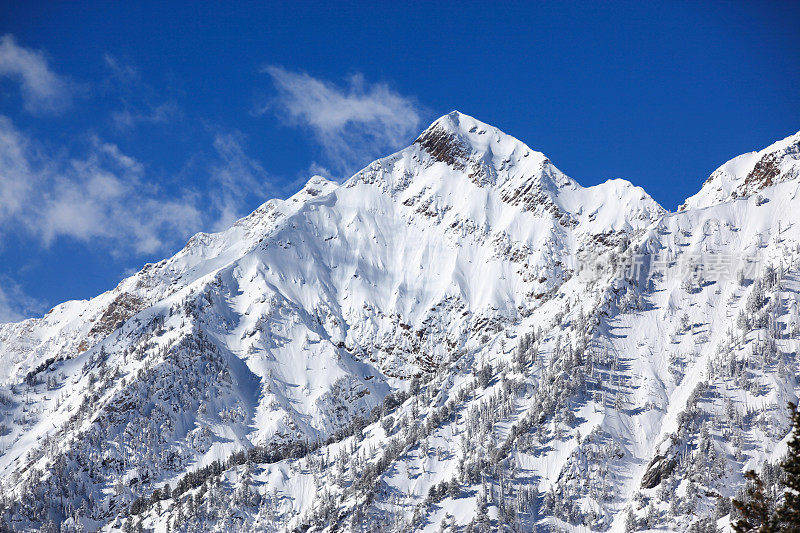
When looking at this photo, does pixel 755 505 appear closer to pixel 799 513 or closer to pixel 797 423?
pixel 799 513

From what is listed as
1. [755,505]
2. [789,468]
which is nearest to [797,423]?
[789,468]

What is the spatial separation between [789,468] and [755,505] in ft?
13.4

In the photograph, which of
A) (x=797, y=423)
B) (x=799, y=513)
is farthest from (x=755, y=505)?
(x=797, y=423)

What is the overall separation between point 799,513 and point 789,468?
9.63 feet

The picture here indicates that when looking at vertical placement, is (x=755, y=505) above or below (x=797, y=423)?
below

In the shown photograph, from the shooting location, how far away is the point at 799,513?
1959 inches

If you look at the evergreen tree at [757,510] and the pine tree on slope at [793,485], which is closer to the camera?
the evergreen tree at [757,510]

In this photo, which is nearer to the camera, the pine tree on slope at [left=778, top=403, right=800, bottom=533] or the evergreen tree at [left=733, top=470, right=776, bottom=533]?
the evergreen tree at [left=733, top=470, right=776, bottom=533]

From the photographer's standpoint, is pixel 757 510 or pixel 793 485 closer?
pixel 757 510

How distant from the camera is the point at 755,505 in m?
48.9

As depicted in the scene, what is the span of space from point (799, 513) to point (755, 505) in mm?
3548

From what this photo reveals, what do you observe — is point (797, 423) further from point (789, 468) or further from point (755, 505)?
point (755, 505)

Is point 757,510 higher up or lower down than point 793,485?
lower down
